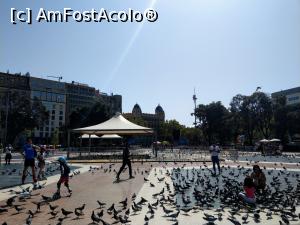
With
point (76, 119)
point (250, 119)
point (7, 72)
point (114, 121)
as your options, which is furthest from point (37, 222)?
point (7, 72)

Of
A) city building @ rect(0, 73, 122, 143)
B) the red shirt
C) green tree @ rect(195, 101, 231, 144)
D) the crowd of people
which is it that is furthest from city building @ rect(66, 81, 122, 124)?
the red shirt

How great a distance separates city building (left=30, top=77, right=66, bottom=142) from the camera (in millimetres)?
118188

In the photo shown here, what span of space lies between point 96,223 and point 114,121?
84.6ft

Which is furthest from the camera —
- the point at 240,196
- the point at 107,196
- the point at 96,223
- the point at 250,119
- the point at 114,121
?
the point at 250,119

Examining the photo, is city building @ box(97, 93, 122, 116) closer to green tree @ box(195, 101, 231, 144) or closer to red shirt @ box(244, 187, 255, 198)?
green tree @ box(195, 101, 231, 144)

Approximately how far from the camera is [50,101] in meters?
125

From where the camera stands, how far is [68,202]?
10.9 metres

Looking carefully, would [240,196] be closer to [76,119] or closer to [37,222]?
[37,222]

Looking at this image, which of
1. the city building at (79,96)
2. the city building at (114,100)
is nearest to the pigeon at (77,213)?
the city building at (79,96)

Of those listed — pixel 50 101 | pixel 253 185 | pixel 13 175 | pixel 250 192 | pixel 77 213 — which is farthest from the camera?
pixel 50 101

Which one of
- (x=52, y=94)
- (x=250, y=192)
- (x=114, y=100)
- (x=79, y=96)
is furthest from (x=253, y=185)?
(x=114, y=100)

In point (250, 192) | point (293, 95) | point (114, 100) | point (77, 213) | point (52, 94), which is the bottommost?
point (77, 213)

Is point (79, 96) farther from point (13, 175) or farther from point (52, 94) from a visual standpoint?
point (13, 175)

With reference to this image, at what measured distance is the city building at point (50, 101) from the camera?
118m
